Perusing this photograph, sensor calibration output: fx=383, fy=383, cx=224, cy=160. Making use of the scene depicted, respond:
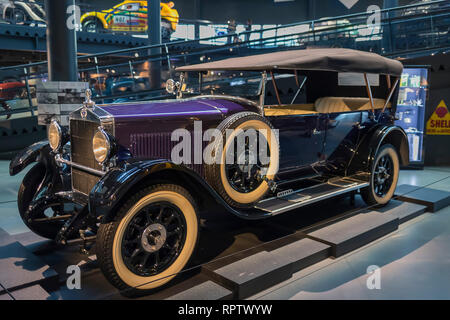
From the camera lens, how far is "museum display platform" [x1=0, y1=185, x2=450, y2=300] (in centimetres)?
245

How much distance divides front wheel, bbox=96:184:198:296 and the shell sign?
610 centimetres

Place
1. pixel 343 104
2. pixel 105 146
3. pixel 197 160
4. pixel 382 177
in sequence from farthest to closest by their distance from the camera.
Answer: pixel 343 104 → pixel 382 177 → pixel 197 160 → pixel 105 146

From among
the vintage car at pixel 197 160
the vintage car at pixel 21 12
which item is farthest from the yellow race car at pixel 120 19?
the vintage car at pixel 197 160

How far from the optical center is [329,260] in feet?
10.3

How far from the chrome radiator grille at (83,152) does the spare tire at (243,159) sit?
88cm

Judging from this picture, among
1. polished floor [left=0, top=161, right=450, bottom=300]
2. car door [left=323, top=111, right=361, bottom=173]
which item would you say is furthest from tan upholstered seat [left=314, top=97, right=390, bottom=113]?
polished floor [left=0, top=161, right=450, bottom=300]

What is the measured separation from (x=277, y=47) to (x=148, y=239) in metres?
7.60

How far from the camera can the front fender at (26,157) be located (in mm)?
3186

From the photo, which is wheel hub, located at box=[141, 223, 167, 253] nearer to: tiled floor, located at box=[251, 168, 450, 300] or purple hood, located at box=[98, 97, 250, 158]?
purple hood, located at box=[98, 97, 250, 158]

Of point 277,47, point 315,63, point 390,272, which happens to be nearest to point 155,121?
point 315,63

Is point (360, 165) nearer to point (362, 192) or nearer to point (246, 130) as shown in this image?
point (362, 192)

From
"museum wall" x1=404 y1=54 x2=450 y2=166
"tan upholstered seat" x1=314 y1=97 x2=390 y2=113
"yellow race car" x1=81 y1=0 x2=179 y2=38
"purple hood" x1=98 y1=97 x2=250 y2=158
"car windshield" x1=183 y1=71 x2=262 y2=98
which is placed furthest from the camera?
"yellow race car" x1=81 y1=0 x2=179 y2=38

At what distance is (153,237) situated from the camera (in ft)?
8.16
